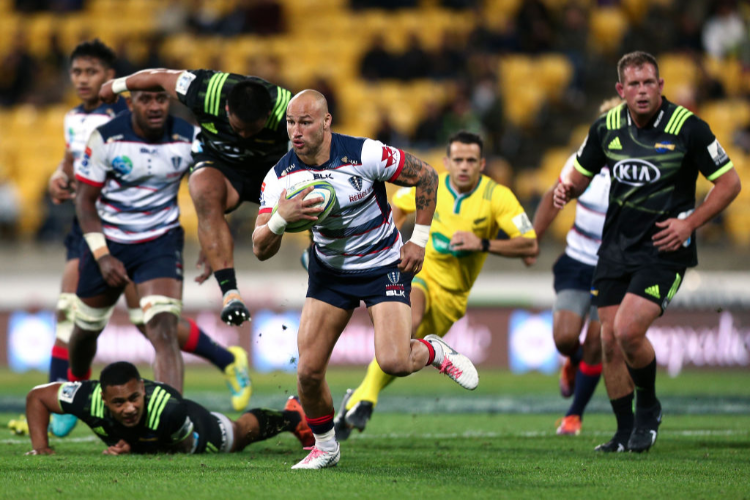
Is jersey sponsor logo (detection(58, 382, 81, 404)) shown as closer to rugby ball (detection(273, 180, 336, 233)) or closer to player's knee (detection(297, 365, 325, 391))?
player's knee (detection(297, 365, 325, 391))

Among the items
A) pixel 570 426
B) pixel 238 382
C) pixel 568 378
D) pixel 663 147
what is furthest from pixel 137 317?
pixel 663 147

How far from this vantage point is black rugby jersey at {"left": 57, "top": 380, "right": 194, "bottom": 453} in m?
6.70

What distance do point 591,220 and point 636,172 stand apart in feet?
6.61

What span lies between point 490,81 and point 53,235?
796cm

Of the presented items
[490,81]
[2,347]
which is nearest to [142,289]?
[2,347]

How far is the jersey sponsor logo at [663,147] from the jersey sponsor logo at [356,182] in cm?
219

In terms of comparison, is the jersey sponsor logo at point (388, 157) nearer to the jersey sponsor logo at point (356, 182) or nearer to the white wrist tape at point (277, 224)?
the jersey sponsor logo at point (356, 182)

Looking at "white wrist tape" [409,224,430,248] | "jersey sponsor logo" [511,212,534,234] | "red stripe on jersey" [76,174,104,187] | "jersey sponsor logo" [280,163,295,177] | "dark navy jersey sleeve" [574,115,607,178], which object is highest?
"dark navy jersey sleeve" [574,115,607,178]

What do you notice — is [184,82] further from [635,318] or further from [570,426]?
[570,426]

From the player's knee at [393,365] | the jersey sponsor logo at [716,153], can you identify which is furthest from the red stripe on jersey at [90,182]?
the jersey sponsor logo at [716,153]

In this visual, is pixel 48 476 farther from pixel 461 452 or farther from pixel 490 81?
pixel 490 81

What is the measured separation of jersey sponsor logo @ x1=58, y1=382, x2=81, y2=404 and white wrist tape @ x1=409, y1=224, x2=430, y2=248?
2.42m

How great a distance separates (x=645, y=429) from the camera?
7.26 m

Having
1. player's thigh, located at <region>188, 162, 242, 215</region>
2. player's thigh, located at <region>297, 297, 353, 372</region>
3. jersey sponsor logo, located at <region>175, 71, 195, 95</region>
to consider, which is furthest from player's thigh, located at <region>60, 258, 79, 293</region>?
player's thigh, located at <region>297, 297, 353, 372</region>
